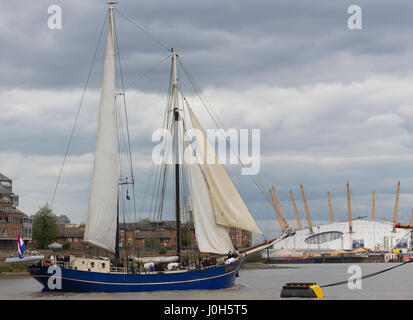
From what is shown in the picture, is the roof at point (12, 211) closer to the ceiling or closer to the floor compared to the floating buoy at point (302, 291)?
closer to the ceiling

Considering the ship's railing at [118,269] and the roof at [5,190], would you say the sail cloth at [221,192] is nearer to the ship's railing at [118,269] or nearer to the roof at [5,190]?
the ship's railing at [118,269]

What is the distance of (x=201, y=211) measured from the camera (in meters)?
60.9

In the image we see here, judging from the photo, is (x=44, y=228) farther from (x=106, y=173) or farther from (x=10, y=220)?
(x=106, y=173)

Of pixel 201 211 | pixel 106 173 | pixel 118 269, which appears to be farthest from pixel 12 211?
pixel 201 211

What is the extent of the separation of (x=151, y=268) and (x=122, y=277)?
3.00 metres

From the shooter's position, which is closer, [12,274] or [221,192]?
[221,192]

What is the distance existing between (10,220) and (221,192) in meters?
85.2

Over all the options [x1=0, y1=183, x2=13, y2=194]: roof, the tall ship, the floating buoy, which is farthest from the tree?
the floating buoy

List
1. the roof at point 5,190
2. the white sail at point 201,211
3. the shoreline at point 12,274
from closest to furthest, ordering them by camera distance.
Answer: the white sail at point 201,211 < the shoreline at point 12,274 < the roof at point 5,190

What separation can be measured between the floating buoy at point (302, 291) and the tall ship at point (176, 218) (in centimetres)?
1012

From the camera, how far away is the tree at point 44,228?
5679 inches

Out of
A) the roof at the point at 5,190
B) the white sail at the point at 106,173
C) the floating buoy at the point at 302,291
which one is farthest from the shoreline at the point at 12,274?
the floating buoy at the point at 302,291

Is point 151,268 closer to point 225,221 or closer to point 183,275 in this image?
point 183,275

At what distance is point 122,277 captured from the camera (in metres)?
56.6
